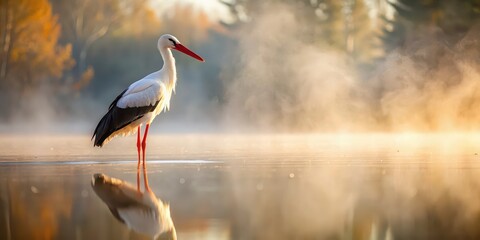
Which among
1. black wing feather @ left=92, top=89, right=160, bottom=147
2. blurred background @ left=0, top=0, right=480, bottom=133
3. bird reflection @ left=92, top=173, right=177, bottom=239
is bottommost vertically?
bird reflection @ left=92, top=173, right=177, bottom=239

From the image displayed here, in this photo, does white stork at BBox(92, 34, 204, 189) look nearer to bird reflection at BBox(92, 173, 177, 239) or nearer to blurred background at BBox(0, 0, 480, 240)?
blurred background at BBox(0, 0, 480, 240)

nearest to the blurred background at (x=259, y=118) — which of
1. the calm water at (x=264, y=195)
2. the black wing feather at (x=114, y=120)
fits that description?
the calm water at (x=264, y=195)

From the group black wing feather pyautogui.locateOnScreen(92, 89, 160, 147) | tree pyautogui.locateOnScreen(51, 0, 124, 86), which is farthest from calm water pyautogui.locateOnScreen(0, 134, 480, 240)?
tree pyautogui.locateOnScreen(51, 0, 124, 86)

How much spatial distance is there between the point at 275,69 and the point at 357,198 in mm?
28580

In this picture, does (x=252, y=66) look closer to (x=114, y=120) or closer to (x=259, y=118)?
(x=259, y=118)

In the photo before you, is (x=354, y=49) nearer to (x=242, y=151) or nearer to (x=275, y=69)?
(x=275, y=69)

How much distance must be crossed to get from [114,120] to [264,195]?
216 inches

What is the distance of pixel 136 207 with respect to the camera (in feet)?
26.0

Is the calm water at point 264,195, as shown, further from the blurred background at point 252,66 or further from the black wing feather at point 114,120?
the blurred background at point 252,66

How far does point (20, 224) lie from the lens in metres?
7.08

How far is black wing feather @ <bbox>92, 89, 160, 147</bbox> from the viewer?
1384 cm

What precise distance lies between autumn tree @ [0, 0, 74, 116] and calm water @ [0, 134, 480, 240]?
82.3 feet

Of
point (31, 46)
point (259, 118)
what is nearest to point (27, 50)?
point (31, 46)

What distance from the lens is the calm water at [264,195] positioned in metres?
6.75
